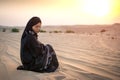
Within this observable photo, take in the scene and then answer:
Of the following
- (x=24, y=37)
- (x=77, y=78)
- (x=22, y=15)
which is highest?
(x=22, y=15)

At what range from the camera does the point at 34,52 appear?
454 centimetres

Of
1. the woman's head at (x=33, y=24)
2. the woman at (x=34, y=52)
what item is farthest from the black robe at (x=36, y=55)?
the woman's head at (x=33, y=24)

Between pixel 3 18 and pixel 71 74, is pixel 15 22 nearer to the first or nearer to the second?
pixel 3 18

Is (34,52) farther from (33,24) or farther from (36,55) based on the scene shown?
(33,24)

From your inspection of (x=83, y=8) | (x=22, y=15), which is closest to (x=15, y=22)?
(x=22, y=15)

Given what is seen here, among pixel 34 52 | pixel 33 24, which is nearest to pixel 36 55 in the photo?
pixel 34 52

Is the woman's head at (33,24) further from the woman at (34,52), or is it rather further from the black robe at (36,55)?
the black robe at (36,55)

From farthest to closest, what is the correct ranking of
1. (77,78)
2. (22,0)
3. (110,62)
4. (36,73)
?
(22,0), (110,62), (36,73), (77,78)

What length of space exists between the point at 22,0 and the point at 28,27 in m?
4.53

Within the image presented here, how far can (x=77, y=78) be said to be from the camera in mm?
4234

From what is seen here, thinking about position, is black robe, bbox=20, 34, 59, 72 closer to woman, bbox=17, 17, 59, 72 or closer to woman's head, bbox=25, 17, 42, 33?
woman, bbox=17, 17, 59, 72

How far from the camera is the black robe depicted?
4.54m

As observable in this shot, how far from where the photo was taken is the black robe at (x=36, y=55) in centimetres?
454

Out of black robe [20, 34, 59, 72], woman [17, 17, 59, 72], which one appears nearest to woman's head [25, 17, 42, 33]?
woman [17, 17, 59, 72]
